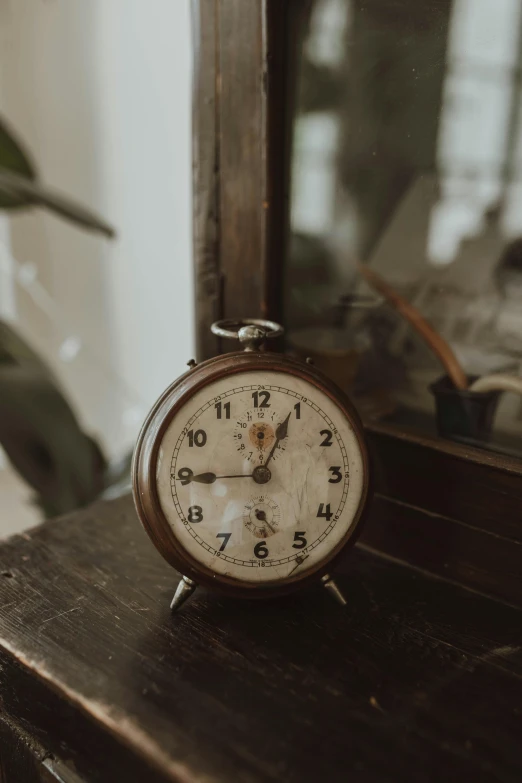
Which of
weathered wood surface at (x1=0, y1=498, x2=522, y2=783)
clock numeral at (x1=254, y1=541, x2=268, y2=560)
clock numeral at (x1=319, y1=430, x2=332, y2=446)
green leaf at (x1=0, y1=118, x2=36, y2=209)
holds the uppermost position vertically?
green leaf at (x1=0, y1=118, x2=36, y2=209)

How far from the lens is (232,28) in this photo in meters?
0.87

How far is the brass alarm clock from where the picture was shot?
2.35ft

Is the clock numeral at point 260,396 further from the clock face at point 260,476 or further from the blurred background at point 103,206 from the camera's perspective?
the blurred background at point 103,206

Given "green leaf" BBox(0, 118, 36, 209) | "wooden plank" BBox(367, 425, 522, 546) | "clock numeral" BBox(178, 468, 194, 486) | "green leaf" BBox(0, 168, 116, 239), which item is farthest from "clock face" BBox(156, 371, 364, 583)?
Result: "green leaf" BBox(0, 118, 36, 209)

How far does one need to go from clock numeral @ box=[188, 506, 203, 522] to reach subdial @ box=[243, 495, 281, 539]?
1.9 inches

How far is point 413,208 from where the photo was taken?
0.88m

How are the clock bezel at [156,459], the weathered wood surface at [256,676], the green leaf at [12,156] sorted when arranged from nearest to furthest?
1. the weathered wood surface at [256,676]
2. the clock bezel at [156,459]
3. the green leaf at [12,156]

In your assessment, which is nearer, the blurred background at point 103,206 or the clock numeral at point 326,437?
the clock numeral at point 326,437

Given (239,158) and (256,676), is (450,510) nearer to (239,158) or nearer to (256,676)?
(256,676)

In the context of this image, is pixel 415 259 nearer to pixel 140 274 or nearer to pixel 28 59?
pixel 140 274

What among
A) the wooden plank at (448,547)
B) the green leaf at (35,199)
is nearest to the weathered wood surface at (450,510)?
the wooden plank at (448,547)

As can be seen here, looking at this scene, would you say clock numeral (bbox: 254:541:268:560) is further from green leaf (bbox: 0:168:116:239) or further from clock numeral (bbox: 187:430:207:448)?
green leaf (bbox: 0:168:116:239)

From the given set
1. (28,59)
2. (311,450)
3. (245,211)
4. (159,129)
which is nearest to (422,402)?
(311,450)

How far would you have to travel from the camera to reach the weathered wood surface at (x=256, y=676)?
58cm
